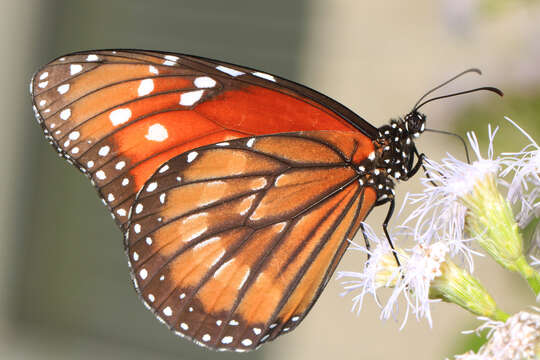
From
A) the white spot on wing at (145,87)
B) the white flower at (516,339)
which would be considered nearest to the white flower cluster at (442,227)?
the white flower at (516,339)

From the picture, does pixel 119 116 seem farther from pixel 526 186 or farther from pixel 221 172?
pixel 526 186

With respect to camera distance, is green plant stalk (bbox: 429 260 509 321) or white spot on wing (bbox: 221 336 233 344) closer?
green plant stalk (bbox: 429 260 509 321)

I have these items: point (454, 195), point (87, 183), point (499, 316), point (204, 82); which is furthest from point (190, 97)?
point (87, 183)

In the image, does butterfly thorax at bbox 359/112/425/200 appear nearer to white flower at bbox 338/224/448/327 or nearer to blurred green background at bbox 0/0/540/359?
white flower at bbox 338/224/448/327

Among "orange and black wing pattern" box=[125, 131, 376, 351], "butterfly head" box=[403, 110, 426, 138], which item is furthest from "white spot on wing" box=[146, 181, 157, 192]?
"butterfly head" box=[403, 110, 426, 138]

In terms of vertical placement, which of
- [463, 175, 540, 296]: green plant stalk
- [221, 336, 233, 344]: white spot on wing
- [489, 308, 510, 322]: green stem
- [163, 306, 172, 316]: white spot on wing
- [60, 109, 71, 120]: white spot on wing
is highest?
[60, 109, 71, 120]: white spot on wing
